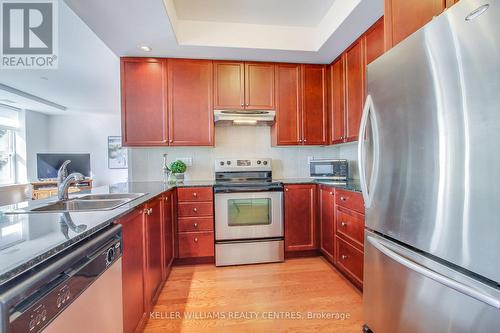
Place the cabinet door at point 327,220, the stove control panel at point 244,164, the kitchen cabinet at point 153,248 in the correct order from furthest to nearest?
the stove control panel at point 244,164 < the cabinet door at point 327,220 < the kitchen cabinet at point 153,248

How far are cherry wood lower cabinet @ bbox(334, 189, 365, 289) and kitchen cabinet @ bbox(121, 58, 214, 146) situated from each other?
157cm

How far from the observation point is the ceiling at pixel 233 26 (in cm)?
186

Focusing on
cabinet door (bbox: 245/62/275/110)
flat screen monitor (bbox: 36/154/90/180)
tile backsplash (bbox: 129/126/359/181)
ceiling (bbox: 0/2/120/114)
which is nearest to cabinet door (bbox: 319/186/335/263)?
tile backsplash (bbox: 129/126/359/181)

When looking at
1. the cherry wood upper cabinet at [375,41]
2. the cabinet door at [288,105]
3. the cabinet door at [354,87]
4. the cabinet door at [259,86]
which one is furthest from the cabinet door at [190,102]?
the cherry wood upper cabinet at [375,41]

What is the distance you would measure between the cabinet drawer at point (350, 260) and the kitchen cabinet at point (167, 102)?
175 cm

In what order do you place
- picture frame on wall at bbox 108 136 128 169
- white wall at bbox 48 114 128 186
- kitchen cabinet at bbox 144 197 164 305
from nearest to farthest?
kitchen cabinet at bbox 144 197 164 305, white wall at bbox 48 114 128 186, picture frame on wall at bbox 108 136 128 169

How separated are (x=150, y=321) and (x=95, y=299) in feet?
3.21

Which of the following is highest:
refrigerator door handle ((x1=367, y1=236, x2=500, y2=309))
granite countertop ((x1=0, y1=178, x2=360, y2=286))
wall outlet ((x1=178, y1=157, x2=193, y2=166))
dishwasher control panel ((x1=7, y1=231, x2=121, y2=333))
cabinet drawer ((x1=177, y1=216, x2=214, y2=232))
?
wall outlet ((x1=178, y1=157, x2=193, y2=166))

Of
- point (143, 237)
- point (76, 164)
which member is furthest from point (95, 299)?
point (76, 164)

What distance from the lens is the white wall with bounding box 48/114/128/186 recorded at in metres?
6.37

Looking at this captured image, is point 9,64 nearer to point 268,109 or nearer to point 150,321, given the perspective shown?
point 268,109

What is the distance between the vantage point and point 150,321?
1647 mm

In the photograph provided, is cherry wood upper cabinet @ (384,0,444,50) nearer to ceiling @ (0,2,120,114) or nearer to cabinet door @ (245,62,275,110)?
cabinet door @ (245,62,275,110)

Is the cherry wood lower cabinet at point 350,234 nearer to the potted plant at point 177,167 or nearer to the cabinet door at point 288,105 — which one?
the cabinet door at point 288,105
